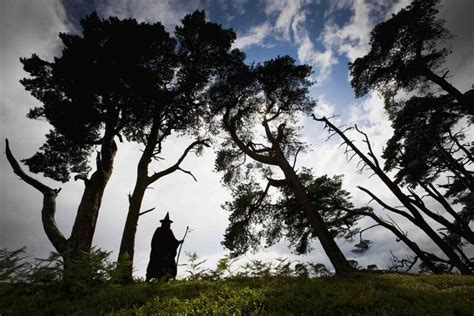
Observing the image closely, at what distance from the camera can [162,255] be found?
326 inches

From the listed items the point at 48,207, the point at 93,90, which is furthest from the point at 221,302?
the point at 93,90

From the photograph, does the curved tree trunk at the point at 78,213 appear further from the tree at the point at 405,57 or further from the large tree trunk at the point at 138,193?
the tree at the point at 405,57

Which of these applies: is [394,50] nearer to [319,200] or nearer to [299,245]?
[319,200]

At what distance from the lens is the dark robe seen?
318 inches

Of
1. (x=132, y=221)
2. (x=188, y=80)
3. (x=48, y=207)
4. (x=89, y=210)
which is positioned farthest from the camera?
(x=188, y=80)

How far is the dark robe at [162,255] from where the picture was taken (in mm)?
8078

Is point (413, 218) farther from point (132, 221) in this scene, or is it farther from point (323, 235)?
point (132, 221)

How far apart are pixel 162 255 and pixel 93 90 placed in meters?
7.40

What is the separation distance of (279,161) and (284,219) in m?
4.02

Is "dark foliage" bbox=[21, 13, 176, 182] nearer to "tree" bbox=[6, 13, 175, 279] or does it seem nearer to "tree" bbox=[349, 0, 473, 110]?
"tree" bbox=[6, 13, 175, 279]

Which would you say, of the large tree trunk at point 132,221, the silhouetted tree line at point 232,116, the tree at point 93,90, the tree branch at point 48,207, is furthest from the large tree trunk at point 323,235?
the tree branch at point 48,207

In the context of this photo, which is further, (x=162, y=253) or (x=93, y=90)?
(x=93, y=90)

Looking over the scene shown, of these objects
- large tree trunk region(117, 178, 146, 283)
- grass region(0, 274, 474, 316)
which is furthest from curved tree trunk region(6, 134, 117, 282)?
grass region(0, 274, 474, 316)

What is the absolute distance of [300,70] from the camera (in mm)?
13211
